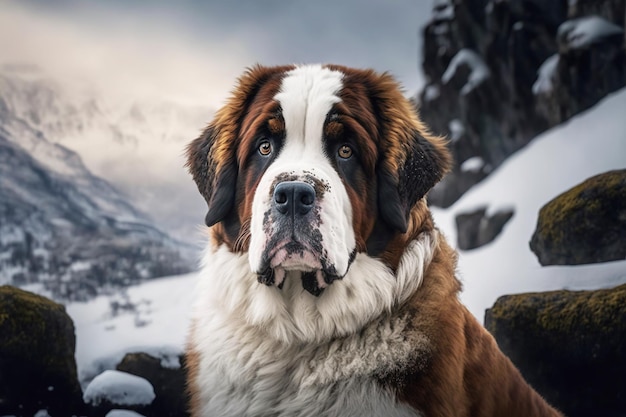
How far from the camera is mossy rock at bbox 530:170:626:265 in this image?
175 inches

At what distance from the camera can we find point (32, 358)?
427cm

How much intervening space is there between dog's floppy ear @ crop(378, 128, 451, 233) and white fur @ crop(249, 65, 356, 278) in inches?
9.7

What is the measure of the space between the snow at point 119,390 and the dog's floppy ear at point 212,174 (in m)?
1.97

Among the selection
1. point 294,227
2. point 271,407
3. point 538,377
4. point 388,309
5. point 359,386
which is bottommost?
point 538,377

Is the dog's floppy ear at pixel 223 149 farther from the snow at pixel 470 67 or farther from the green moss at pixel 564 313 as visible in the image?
the snow at pixel 470 67

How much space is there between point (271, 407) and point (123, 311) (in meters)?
3.42

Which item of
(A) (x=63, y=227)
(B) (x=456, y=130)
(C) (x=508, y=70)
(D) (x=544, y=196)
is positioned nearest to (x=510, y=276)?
(D) (x=544, y=196)

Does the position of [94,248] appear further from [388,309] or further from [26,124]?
[388,309]

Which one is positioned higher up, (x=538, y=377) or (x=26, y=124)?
(x=26, y=124)

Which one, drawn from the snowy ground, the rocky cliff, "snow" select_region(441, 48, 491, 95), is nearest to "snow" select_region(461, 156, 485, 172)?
the rocky cliff

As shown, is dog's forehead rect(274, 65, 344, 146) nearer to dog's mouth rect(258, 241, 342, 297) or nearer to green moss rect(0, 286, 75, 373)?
dog's mouth rect(258, 241, 342, 297)

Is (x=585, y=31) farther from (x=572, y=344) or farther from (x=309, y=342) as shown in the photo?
(x=309, y=342)

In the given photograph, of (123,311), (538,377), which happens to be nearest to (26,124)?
(123,311)

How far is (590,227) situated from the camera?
4.51m
